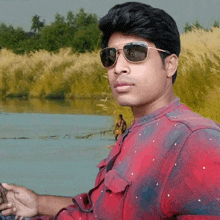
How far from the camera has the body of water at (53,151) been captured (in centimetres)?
525

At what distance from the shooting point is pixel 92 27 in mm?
37562

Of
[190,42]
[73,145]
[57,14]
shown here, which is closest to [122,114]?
[73,145]

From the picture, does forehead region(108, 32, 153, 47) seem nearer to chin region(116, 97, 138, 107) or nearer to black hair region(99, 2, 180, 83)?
black hair region(99, 2, 180, 83)

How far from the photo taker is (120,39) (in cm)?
155

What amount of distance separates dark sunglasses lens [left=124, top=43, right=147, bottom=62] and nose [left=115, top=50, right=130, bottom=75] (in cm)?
2

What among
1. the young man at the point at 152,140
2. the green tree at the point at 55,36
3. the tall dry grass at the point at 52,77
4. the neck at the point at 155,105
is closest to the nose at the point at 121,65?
the young man at the point at 152,140

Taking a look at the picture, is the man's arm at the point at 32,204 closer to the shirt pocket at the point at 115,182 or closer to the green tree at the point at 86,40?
the shirt pocket at the point at 115,182

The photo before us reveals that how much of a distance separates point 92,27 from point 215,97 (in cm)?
3227

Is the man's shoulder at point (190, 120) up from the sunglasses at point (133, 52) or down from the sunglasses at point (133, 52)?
down

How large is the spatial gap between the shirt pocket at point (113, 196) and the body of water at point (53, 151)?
3210mm

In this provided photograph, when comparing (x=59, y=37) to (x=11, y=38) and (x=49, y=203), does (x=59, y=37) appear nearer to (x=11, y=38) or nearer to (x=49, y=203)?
(x=11, y=38)

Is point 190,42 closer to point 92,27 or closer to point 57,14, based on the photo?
point 92,27

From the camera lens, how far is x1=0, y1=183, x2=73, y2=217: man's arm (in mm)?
1941

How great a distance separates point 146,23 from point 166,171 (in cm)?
42
